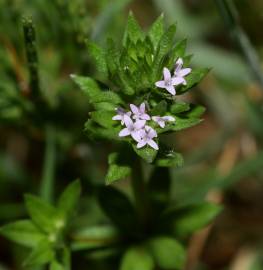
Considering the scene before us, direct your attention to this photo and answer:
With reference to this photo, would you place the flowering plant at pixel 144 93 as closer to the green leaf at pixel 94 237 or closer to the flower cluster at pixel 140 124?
the flower cluster at pixel 140 124

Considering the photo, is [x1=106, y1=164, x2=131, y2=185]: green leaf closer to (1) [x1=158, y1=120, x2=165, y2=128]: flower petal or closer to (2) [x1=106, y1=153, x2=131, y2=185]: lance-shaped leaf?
(2) [x1=106, y1=153, x2=131, y2=185]: lance-shaped leaf

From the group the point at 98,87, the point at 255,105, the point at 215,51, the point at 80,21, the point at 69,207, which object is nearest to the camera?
the point at 98,87

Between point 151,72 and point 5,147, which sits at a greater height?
point 151,72

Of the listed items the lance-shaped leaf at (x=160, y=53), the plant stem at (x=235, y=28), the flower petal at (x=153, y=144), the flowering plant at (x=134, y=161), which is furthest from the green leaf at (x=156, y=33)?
the plant stem at (x=235, y=28)

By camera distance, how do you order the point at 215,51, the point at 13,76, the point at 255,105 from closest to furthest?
the point at 13,76
the point at 255,105
the point at 215,51

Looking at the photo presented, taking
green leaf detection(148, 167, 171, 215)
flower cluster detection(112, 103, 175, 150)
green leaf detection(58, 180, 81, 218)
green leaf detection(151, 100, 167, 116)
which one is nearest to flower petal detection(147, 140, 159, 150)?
flower cluster detection(112, 103, 175, 150)

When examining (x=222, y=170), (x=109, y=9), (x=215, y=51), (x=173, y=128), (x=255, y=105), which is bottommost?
(x=222, y=170)

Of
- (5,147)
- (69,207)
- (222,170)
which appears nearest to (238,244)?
(222,170)

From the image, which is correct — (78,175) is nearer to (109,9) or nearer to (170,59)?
(109,9)
